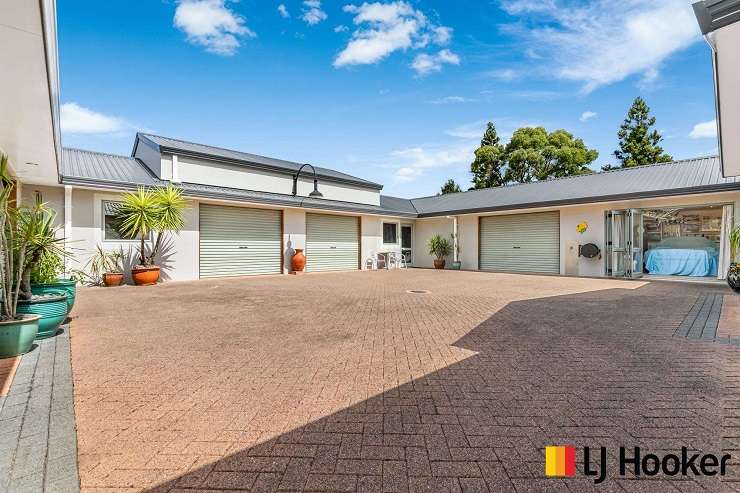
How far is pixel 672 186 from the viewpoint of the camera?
40.2 ft

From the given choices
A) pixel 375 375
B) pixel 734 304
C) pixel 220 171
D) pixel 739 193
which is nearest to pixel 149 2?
pixel 220 171

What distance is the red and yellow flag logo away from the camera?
194 centimetres

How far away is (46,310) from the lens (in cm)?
438

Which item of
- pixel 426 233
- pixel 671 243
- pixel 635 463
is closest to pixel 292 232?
pixel 426 233

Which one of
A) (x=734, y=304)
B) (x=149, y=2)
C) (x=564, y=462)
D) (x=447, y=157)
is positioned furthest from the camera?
(x=447, y=157)

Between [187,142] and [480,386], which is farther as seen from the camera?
[187,142]

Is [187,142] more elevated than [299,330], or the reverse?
[187,142]

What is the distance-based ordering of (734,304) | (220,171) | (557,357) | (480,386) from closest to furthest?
1. (480,386)
2. (557,357)
3. (734,304)
4. (220,171)

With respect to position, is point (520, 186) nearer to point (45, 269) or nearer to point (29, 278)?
point (45, 269)

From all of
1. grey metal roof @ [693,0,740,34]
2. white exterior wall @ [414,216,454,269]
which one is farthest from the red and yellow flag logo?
white exterior wall @ [414,216,454,269]

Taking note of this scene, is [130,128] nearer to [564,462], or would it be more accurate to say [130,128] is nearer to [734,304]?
[564,462]

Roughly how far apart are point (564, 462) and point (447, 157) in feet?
110

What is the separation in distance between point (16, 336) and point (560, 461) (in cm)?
501

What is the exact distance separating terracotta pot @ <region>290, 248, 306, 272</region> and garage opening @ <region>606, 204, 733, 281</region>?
11968 millimetres
